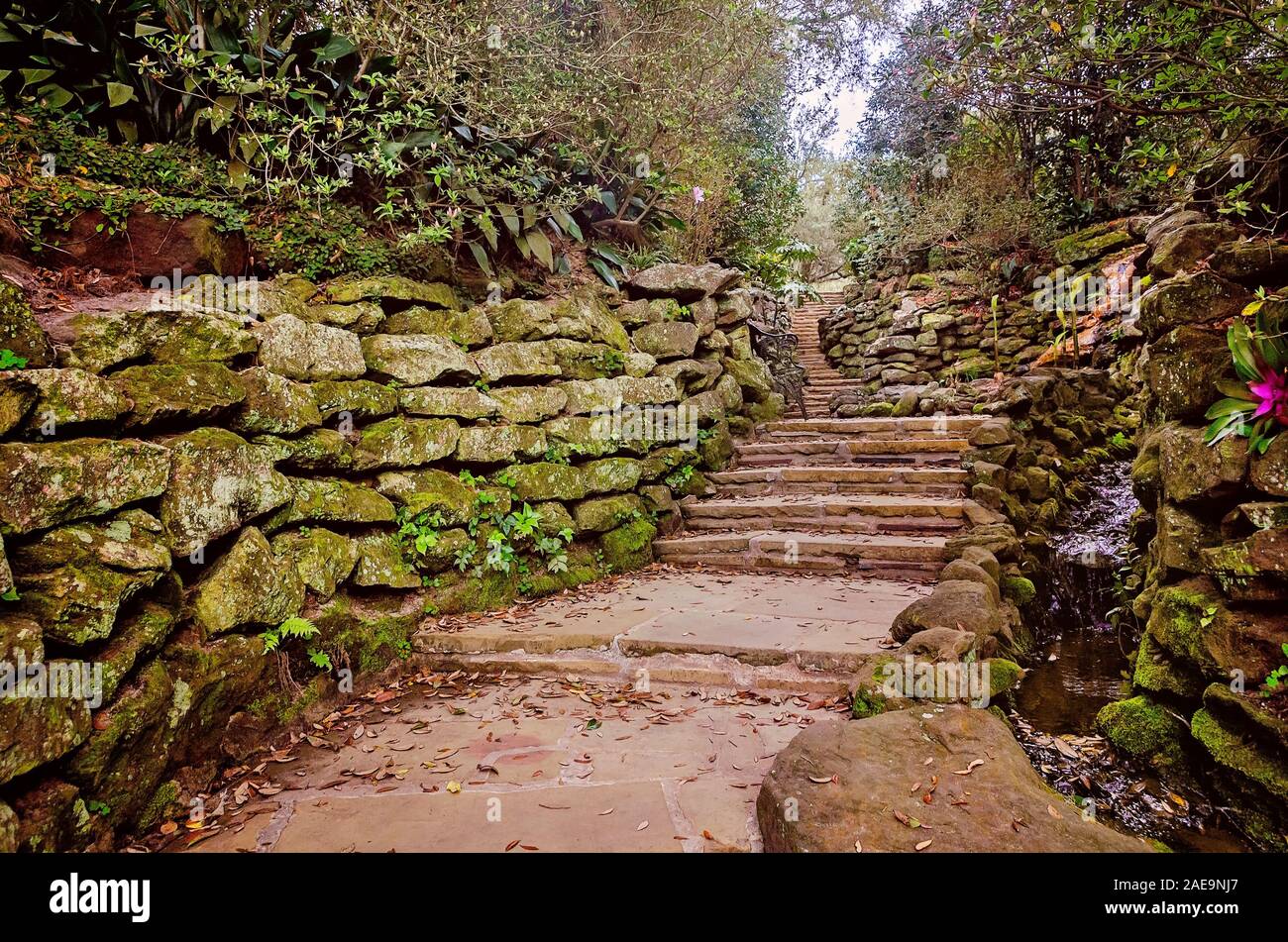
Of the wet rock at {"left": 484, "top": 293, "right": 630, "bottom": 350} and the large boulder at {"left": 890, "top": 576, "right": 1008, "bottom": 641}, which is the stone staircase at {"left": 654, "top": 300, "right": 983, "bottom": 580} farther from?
the wet rock at {"left": 484, "top": 293, "right": 630, "bottom": 350}

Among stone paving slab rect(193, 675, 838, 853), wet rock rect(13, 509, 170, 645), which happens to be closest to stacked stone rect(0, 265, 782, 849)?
wet rock rect(13, 509, 170, 645)

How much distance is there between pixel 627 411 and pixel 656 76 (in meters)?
3.81

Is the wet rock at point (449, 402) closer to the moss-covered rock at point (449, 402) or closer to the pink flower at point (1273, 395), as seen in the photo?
the moss-covered rock at point (449, 402)

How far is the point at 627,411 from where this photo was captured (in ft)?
19.0

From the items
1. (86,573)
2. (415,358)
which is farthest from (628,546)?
(86,573)

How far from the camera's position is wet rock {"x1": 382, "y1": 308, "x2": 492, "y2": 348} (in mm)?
4508

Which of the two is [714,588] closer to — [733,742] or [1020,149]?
[733,742]

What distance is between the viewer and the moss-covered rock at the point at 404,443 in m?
3.89

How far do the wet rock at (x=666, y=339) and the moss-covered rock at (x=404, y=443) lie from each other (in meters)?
2.80

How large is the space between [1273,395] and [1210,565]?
2.84 ft

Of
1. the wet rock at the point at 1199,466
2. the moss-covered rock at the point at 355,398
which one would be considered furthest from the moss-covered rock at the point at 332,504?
the wet rock at the point at 1199,466

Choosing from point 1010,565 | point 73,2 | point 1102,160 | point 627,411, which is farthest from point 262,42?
point 1102,160

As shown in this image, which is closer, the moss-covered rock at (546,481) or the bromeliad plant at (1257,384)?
the bromeliad plant at (1257,384)

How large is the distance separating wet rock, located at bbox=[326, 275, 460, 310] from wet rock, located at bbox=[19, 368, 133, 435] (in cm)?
190
